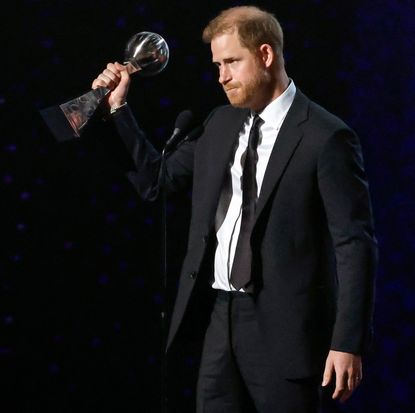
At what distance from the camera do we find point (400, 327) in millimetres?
2654

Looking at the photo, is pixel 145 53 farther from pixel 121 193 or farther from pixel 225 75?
pixel 121 193

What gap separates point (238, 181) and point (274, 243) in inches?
8.0

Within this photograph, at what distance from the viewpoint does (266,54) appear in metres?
1.99

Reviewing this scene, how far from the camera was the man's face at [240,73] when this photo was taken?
76.9 inches

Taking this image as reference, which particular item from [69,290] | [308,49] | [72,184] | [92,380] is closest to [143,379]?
[92,380]

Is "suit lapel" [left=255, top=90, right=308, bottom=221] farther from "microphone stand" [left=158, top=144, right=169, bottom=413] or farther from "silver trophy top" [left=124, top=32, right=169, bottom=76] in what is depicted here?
"silver trophy top" [left=124, top=32, right=169, bottom=76]

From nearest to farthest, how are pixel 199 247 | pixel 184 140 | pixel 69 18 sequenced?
pixel 199 247
pixel 184 140
pixel 69 18

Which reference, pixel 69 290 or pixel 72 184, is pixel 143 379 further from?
pixel 72 184

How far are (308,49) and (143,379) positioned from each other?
1.24 meters

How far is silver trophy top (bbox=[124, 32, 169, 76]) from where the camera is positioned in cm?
208

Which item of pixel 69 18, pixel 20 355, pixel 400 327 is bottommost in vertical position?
pixel 400 327

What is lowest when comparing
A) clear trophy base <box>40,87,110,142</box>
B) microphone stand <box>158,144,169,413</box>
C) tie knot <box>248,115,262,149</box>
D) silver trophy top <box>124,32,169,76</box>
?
microphone stand <box>158,144,169,413</box>

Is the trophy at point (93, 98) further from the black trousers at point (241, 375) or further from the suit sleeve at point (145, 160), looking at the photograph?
the black trousers at point (241, 375)

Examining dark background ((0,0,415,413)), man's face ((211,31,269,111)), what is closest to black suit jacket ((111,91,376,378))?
man's face ((211,31,269,111))
